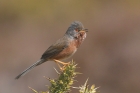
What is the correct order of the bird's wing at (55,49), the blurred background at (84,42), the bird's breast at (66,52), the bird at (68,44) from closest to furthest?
1. the bird's wing at (55,49)
2. the bird at (68,44)
3. the bird's breast at (66,52)
4. the blurred background at (84,42)

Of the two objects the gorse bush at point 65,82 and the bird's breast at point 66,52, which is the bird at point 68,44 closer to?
the bird's breast at point 66,52

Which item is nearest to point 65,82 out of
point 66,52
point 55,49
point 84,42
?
point 55,49

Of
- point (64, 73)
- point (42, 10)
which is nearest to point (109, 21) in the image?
point (42, 10)

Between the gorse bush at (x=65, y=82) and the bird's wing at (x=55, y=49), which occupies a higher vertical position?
the bird's wing at (x=55, y=49)

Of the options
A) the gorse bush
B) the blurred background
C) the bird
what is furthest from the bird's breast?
the blurred background

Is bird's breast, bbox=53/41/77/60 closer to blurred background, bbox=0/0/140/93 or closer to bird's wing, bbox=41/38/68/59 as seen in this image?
bird's wing, bbox=41/38/68/59

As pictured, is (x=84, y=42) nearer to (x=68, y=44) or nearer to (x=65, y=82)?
(x=68, y=44)

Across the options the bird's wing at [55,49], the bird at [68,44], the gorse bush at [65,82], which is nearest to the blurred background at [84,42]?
the bird at [68,44]
